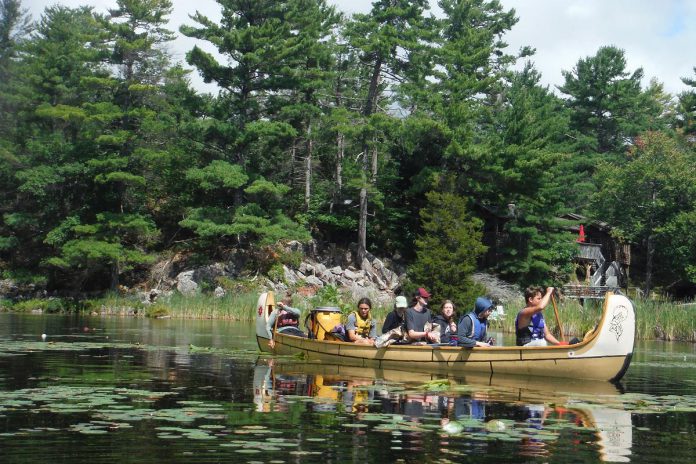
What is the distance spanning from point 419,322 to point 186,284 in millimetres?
29523

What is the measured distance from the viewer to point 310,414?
11.3m

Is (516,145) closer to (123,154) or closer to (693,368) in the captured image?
(123,154)

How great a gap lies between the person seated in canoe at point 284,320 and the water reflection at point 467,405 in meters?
3.03

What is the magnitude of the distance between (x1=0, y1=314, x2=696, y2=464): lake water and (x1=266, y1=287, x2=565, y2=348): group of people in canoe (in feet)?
3.03

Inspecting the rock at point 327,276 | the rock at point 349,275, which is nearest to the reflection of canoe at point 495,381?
the rock at point 327,276

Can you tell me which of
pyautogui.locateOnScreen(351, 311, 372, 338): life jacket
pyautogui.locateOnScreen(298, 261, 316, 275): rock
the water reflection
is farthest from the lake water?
pyautogui.locateOnScreen(298, 261, 316, 275): rock

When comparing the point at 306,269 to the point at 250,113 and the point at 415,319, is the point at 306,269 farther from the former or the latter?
the point at 415,319

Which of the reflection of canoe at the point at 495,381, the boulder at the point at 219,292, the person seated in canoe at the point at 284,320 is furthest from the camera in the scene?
the boulder at the point at 219,292

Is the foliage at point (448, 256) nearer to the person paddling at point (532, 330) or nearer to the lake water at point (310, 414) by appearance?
the lake water at point (310, 414)

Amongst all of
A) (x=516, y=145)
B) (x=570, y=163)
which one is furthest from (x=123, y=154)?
(x=570, y=163)

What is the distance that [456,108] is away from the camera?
47.4 metres

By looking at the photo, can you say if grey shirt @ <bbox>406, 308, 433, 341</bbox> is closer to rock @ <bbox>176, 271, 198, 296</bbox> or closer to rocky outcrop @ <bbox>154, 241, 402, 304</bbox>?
rocky outcrop @ <bbox>154, 241, 402, 304</bbox>

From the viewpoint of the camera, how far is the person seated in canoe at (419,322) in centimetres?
1775

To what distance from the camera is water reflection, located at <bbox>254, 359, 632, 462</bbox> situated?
33.0 ft
